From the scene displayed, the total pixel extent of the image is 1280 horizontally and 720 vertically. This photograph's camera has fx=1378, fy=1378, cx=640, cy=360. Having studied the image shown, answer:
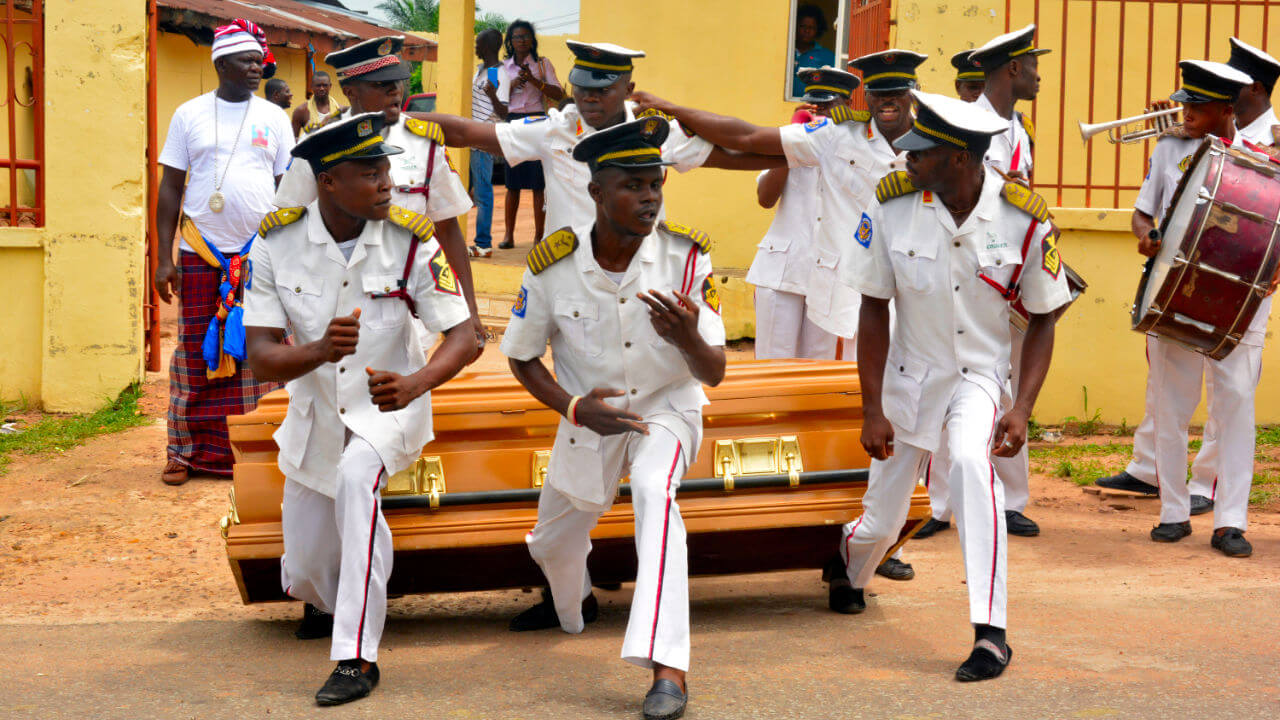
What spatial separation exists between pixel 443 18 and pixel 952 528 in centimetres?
809

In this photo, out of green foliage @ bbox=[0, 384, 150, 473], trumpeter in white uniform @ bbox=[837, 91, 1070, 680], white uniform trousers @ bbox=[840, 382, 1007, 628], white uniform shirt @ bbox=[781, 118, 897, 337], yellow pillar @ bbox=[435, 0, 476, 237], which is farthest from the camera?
yellow pillar @ bbox=[435, 0, 476, 237]

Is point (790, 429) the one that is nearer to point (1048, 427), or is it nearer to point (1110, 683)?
point (1110, 683)

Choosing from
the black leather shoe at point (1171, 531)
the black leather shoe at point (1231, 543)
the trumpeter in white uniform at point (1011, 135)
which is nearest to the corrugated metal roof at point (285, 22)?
the trumpeter in white uniform at point (1011, 135)

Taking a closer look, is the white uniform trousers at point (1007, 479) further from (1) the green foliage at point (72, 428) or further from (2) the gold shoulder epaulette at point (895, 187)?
(1) the green foliage at point (72, 428)

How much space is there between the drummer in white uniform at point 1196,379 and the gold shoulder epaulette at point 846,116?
1387 mm

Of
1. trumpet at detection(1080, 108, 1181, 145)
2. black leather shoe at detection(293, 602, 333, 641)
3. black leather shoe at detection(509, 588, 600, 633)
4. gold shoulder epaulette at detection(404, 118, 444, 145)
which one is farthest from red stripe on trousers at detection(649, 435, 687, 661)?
trumpet at detection(1080, 108, 1181, 145)

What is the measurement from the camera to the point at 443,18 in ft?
42.7

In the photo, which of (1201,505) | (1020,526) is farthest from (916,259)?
(1201,505)

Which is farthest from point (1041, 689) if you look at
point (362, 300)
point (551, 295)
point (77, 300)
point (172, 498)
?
point (77, 300)

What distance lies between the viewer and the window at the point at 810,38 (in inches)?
486

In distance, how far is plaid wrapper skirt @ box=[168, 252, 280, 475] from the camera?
7.63 metres

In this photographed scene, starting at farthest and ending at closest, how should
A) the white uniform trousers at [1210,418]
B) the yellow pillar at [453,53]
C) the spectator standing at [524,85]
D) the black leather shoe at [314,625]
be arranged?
the spectator standing at [524,85], the yellow pillar at [453,53], the white uniform trousers at [1210,418], the black leather shoe at [314,625]

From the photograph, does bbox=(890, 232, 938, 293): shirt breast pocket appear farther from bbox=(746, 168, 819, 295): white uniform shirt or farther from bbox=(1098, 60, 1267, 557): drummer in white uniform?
bbox=(746, 168, 819, 295): white uniform shirt

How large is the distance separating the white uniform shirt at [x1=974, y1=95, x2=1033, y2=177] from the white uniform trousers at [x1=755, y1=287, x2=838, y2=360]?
121 centimetres
